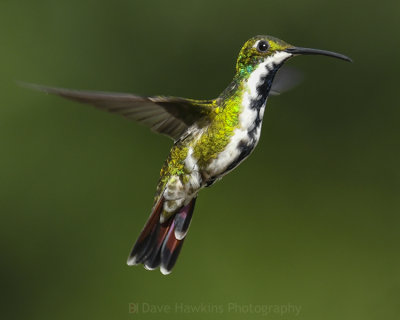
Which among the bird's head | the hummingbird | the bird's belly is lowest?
the bird's belly

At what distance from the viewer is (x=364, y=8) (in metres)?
4.70

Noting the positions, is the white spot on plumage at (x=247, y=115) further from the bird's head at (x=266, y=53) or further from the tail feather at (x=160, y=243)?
the tail feather at (x=160, y=243)

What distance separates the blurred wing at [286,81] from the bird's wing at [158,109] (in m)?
0.43

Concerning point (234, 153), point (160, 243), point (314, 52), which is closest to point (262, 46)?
point (314, 52)

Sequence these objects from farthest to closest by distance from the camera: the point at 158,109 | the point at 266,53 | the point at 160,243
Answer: the point at 160,243
the point at 158,109
the point at 266,53

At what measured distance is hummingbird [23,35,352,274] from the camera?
6.35 feet

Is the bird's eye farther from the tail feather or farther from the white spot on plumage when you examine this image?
the tail feather

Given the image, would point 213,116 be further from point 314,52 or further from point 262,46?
point 314,52

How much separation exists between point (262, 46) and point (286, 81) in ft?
1.77

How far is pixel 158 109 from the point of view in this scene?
2064 mm

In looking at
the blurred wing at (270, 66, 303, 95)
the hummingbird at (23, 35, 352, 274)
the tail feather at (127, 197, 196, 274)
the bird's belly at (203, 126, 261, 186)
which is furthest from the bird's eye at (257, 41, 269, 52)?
the tail feather at (127, 197, 196, 274)

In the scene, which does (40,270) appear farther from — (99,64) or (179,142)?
(179,142)

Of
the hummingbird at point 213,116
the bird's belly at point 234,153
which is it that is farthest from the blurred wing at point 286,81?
the bird's belly at point 234,153

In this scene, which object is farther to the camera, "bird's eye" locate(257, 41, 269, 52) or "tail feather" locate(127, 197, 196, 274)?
"tail feather" locate(127, 197, 196, 274)
